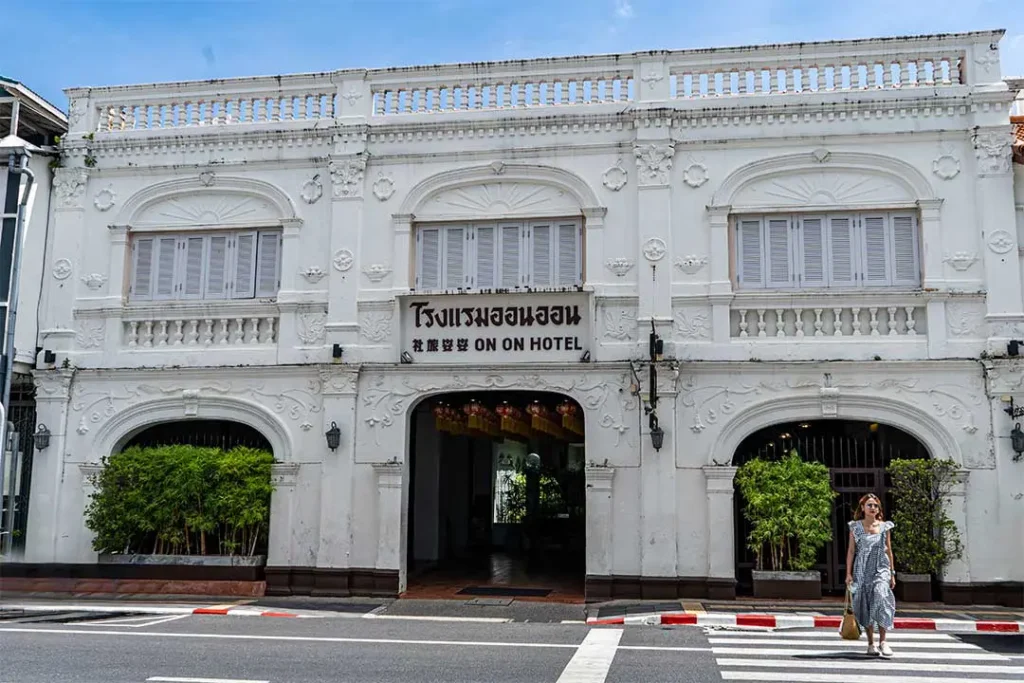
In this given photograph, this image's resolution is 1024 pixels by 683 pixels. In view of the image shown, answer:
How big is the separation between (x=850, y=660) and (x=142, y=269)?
40.0 feet

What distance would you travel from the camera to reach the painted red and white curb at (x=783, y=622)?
37.8 ft

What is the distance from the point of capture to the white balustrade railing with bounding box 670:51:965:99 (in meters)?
14.2

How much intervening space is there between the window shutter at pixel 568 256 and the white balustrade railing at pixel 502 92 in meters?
2.03

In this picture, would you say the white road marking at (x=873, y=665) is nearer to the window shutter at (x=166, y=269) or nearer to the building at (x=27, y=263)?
the window shutter at (x=166, y=269)

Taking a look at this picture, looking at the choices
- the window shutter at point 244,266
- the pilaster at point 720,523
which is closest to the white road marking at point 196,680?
the pilaster at point 720,523

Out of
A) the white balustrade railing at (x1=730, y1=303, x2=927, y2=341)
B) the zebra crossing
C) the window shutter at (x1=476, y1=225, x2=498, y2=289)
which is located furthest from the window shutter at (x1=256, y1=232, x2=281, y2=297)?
the zebra crossing

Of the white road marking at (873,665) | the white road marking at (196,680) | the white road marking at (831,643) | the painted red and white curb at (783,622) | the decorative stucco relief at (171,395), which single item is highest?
the decorative stucco relief at (171,395)

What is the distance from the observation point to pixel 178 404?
15.2 meters

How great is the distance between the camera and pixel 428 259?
15.1 metres

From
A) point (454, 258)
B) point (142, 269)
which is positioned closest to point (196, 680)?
point (454, 258)

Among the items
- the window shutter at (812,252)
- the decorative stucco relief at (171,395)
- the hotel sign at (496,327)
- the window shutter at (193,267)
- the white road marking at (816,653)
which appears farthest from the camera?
the window shutter at (193,267)

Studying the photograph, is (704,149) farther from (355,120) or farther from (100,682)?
(100,682)

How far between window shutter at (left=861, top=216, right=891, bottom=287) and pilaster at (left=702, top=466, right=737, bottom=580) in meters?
3.47

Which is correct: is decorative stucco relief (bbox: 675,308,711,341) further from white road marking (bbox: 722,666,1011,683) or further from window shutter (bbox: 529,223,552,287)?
white road marking (bbox: 722,666,1011,683)
